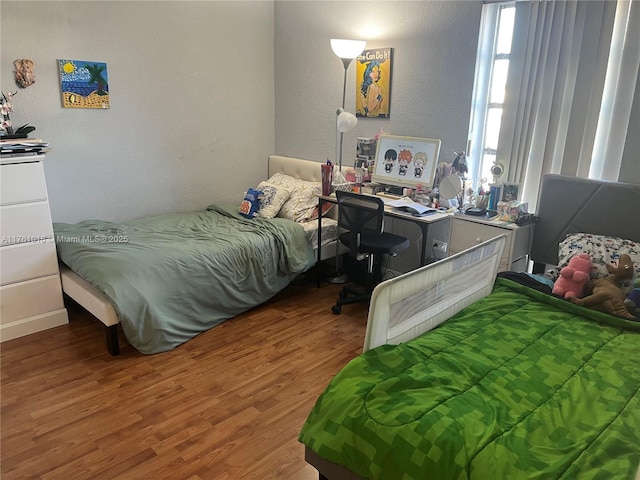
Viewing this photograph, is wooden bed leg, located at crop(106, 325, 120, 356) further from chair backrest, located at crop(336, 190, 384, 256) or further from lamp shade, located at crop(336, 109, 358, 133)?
lamp shade, located at crop(336, 109, 358, 133)

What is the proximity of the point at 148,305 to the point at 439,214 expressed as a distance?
1963 millimetres

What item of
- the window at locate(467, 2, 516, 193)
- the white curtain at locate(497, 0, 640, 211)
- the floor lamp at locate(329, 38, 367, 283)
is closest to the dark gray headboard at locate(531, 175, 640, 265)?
the white curtain at locate(497, 0, 640, 211)

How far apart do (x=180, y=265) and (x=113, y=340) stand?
592 millimetres

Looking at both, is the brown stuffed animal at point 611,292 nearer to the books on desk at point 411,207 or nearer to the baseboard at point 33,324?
the books on desk at point 411,207

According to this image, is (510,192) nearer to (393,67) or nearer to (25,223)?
(393,67)

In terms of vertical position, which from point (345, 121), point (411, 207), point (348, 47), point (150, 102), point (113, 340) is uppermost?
point (348, 47)

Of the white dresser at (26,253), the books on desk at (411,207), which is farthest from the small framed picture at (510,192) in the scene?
the white dresser at (26,253)

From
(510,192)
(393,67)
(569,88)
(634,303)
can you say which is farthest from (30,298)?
(569,88)

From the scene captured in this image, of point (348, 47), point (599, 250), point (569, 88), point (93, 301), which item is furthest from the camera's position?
point (348, 47)

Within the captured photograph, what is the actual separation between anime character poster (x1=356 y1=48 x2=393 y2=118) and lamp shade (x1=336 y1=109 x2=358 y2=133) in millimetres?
169

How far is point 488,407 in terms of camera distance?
62.0 inches

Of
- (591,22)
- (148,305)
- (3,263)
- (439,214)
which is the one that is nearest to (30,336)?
(3,263)

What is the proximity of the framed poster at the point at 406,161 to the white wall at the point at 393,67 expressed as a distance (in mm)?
110

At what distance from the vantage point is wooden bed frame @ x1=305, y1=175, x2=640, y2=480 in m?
2.73
